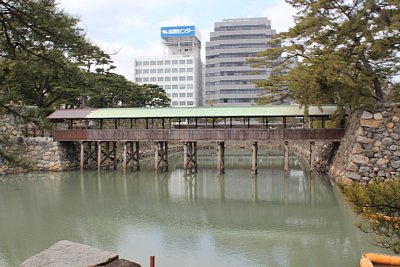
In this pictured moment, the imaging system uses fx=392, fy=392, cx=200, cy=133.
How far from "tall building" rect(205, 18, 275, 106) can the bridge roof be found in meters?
50.5

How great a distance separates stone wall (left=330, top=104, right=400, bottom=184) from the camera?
17234 mm

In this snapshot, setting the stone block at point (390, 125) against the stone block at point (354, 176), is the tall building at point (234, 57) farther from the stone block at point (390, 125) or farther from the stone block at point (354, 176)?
the stone block at point (354, 176)

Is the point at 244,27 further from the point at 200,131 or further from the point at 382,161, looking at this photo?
the point at 382,161

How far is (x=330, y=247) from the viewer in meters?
A: 10.2

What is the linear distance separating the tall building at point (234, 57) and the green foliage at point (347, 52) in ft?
179

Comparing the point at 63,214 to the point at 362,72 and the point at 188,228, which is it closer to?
the point at 188,228

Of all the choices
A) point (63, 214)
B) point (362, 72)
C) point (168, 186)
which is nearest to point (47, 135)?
point (168, 186)

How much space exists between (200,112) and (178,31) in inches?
2547

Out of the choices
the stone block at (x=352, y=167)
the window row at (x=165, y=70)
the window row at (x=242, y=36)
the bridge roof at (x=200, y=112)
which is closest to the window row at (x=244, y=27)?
the window row at (x=242, y=36)

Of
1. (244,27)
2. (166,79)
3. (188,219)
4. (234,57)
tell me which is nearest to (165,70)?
(166,79)

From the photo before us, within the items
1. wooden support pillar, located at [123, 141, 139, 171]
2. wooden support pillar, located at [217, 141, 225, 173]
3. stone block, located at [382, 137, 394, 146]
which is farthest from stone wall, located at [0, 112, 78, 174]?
stone block, located at [382, 137, 394, 146]

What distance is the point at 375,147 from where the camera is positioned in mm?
17578

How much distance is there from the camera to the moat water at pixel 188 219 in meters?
9.61

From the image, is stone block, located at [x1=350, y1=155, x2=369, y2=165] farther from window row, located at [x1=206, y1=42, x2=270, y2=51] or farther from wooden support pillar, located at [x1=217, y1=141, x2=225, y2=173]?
window row, located at [x1=206, y1=42, x2=270, y2=51]
